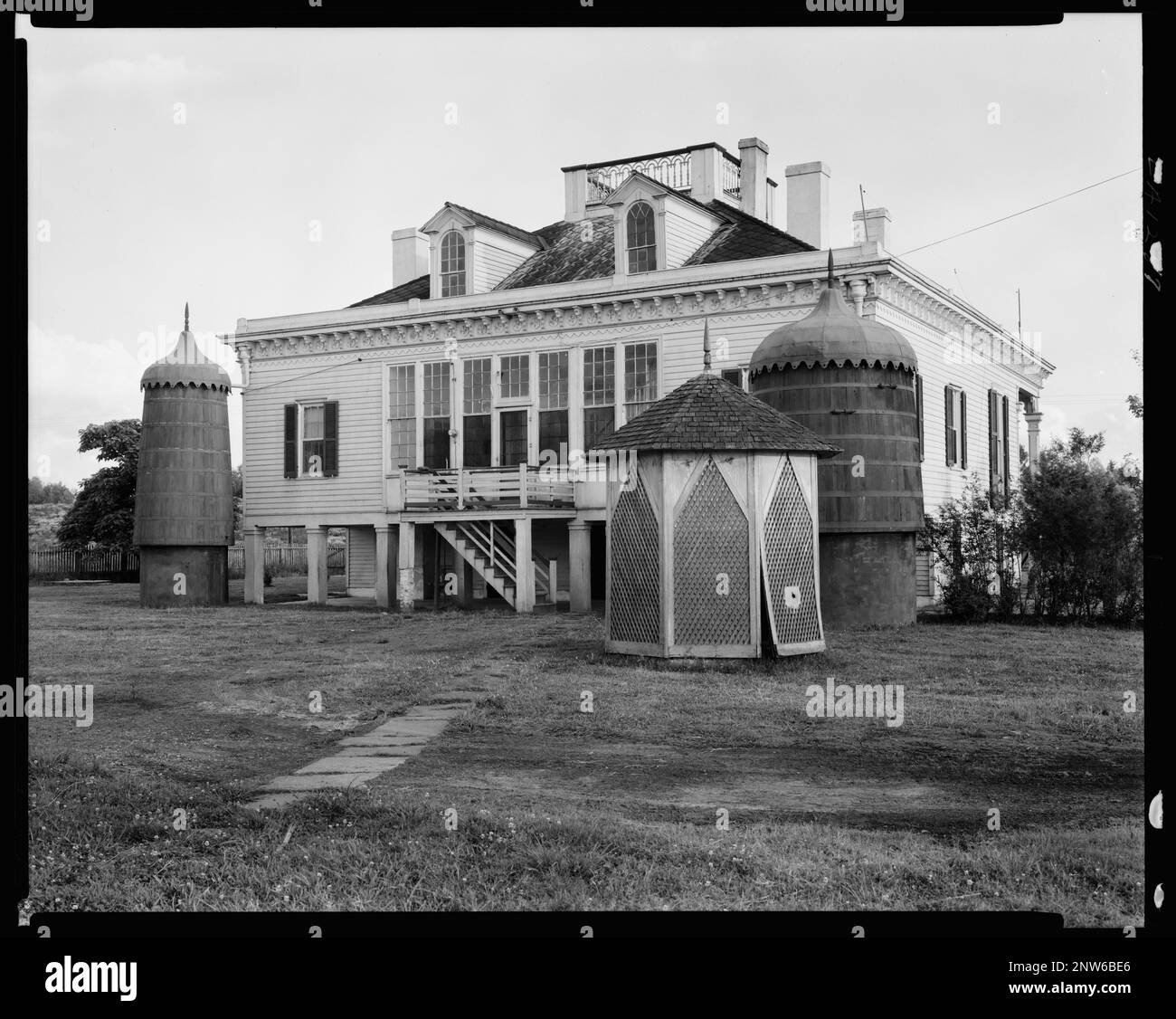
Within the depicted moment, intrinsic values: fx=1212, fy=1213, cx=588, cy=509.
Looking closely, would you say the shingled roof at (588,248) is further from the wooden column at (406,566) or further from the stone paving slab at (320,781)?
the stone paving slab at (320,781)

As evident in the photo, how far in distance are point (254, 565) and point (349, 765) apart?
2053 centimetres

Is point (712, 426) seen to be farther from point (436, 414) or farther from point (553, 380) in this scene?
point (436, 414)

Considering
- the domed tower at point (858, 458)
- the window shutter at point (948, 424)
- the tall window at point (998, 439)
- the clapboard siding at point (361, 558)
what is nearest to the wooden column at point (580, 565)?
the domed tower at point (858, 458)

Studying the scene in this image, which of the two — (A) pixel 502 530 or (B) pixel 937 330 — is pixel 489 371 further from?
(B) pixel 937 330

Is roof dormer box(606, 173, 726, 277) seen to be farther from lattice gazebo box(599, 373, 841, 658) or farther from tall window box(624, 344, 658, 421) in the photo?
lattice gazebo box(599, 373, 841, 658)

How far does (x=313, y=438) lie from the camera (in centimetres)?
2919

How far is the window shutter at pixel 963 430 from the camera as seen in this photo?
2597 cm

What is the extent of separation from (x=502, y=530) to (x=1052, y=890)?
819 inches

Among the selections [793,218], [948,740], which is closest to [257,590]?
[793,218]

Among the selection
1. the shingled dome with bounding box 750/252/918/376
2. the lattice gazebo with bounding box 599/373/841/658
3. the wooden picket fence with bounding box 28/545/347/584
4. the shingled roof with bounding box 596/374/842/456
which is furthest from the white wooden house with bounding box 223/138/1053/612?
the wooden picket fence with bounding box 28/545/347/584

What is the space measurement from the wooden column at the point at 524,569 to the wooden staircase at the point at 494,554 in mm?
101

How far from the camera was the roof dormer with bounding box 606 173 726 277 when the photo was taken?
992 inches

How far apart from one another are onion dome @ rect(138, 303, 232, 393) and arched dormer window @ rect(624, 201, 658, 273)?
10.3m

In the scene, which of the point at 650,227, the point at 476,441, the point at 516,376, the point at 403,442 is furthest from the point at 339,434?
the point at 650,227
